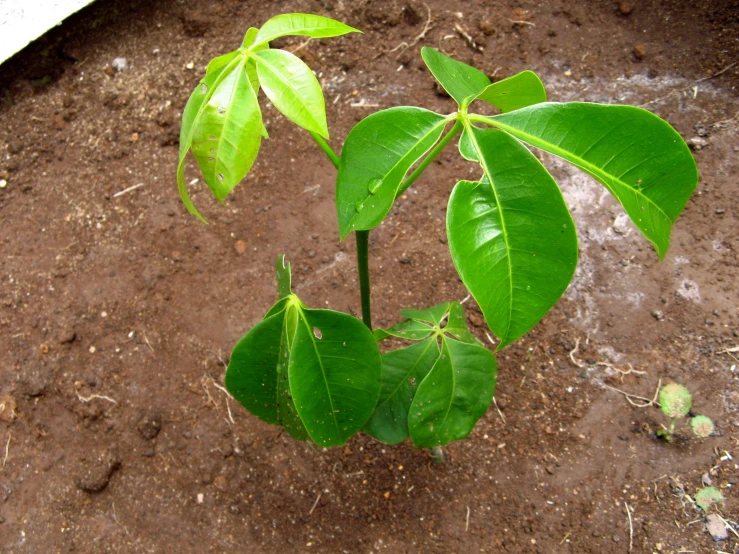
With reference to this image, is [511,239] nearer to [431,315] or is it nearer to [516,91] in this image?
[516,91]

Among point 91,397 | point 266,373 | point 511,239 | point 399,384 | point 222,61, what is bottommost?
point 91,397

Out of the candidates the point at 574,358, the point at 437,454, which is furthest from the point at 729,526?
the point at 437,454

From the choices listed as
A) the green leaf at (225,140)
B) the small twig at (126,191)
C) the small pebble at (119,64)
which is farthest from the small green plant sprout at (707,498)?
the small pebble at (119,64)

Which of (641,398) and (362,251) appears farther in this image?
(641,398)

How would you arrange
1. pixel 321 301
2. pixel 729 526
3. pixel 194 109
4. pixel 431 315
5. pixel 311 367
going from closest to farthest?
pixel 194 109 < pixel 311 367 < pixel 431 315 < pixel 729 526 < pixel 321 301

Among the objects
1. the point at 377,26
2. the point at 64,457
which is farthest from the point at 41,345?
the point at 377,26

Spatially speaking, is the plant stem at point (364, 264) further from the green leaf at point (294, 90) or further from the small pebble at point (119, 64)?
the small pebble at point (119, 64)

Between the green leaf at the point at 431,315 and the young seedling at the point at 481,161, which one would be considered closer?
the young seedling at the point at 481,161

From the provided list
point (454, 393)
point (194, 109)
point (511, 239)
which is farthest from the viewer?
point (454, 393)
